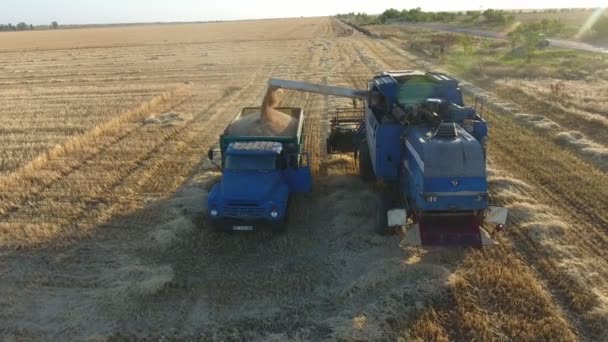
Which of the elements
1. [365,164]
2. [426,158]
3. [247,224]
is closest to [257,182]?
[247,224]

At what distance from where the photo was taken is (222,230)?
10898 millimetres

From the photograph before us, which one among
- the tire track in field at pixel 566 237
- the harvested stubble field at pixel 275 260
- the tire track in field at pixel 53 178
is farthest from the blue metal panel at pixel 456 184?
the tire track in field at pixel 53 178

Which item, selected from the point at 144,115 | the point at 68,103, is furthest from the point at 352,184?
the point at 68,103

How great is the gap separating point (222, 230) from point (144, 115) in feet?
48.1

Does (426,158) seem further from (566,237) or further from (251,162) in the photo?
(251,162)

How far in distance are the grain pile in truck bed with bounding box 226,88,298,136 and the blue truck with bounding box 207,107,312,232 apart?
15cm

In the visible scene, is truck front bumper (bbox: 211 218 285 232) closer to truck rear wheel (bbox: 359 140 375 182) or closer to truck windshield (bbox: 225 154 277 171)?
truck windshield (bbox: 225 154 277 171)

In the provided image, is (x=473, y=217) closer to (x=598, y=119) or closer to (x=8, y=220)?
(x=8, y=220)

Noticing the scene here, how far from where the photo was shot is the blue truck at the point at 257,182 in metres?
10.6

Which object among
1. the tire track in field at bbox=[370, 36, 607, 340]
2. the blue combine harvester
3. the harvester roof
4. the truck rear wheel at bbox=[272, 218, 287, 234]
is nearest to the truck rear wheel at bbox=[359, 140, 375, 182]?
the blue combine harvester

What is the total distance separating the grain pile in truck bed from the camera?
42.3 ft

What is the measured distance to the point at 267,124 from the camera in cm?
1327

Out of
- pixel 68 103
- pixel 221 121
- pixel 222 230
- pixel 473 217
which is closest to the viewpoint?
pixel 473 217

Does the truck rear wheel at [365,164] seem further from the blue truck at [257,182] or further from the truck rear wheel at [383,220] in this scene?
the truck rear wheel at [383,220]
